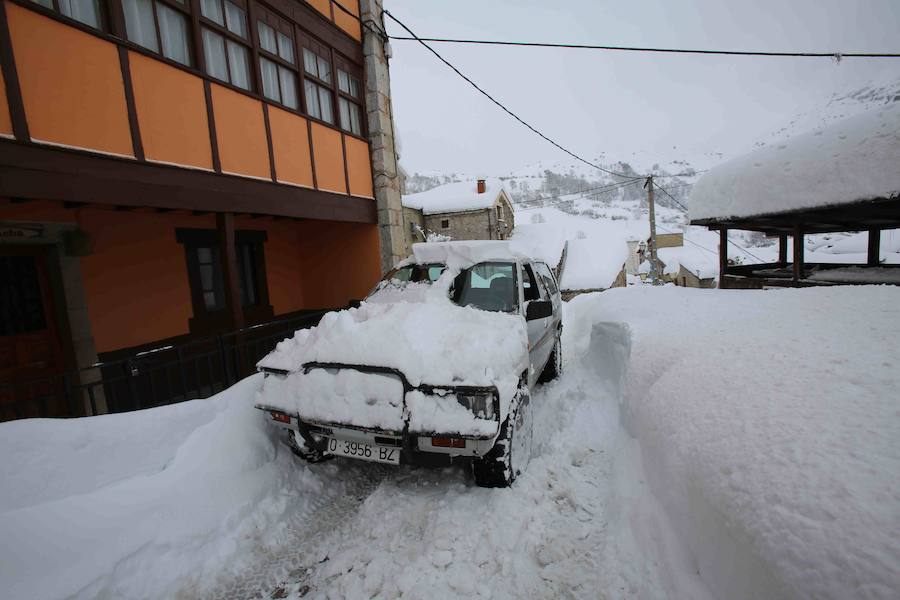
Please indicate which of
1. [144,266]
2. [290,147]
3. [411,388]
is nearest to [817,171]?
[411,388]

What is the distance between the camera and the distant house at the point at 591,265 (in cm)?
2355

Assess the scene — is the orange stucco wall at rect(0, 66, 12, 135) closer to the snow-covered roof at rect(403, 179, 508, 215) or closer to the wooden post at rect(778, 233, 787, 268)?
the wooden post at rect(778, 233, 787, 268)

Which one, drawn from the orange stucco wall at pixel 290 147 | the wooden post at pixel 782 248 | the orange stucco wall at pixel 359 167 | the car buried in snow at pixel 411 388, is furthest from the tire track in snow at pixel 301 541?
the wooden post at pixel 782 248

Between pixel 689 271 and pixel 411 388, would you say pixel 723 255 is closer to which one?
pixel 411 388

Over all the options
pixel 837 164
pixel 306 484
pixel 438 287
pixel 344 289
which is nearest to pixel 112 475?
pixel 306 484

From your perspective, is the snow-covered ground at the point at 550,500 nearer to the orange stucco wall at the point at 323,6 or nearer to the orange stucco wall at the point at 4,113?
the orange stucco wall at the point at 4,113

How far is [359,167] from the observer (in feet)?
27.4

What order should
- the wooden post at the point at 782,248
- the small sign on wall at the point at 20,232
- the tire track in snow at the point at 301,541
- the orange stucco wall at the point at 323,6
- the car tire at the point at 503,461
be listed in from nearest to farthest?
the tire track in snow at the point at 301,541
the car tire at the point at 503,461
the small sign on wall at the point at 20,232
the orange stucco wall at the point at 323,6
the wooden post at the point at 782,248

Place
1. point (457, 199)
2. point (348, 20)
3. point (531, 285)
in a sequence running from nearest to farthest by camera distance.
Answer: point (531, 285) → point (348, 20) → point (457, 199)

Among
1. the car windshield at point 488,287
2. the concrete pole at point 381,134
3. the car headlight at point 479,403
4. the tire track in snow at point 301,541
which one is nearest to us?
the tire track in snow at point 301,541

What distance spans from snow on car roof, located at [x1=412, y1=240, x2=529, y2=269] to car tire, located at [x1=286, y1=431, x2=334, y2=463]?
90.9 inches

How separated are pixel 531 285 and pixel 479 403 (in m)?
2.60

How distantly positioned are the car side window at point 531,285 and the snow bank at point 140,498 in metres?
3.11

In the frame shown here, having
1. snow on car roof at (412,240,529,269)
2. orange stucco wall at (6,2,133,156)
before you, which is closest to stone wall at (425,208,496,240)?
snow on car roof at (412,240,529,269)
